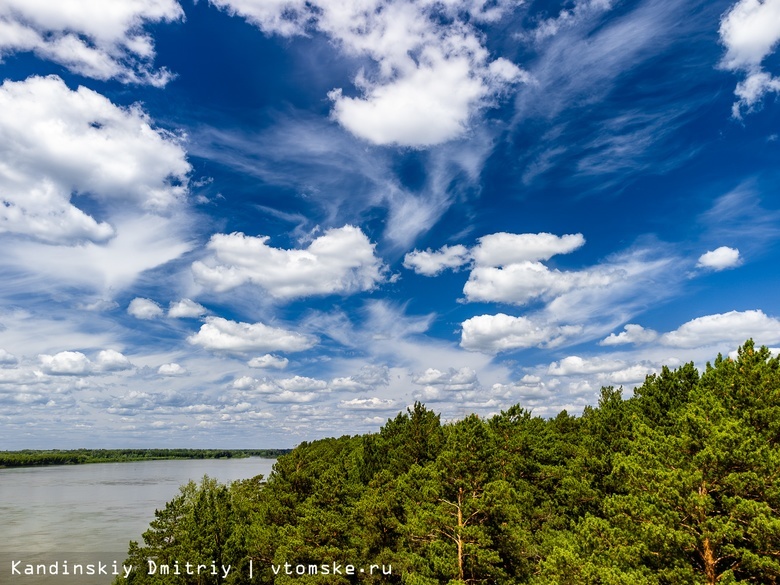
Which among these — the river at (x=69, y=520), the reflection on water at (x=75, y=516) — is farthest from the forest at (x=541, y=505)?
the reflection on water at (x=75, y=516)

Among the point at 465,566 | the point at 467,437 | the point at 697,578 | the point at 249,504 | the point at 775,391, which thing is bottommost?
the point at 249,504

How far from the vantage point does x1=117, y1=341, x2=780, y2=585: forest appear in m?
15.5

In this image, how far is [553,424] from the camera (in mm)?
49719

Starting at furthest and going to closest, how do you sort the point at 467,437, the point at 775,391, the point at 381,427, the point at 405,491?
the point at 381,427 < the point at 405,491 < the point at 467,437 < the point at 775,391

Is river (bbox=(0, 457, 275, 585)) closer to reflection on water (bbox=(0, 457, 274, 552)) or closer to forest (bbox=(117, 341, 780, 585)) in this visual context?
reflection on water (bbox=(0, 457, 274, 552))

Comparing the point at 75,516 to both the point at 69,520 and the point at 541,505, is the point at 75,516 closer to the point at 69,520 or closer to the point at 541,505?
the point at 69,520

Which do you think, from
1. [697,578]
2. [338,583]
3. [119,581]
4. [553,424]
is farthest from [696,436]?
[553,424]

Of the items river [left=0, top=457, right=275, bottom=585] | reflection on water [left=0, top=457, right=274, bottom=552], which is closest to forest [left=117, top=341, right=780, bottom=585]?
river [left=0, top=457, right=275, bottom=585]

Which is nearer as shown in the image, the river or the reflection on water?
the river

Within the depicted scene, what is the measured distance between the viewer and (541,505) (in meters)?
30.9

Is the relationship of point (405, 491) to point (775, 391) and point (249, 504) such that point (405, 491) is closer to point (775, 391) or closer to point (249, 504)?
point (775, 391)

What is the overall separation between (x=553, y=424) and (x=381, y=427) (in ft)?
60.3

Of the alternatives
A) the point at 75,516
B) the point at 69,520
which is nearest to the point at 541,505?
the point at 69,520

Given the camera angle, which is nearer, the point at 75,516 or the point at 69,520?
the point at 69,520
